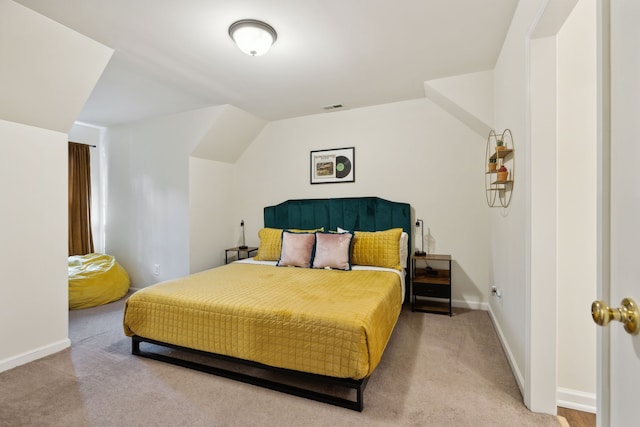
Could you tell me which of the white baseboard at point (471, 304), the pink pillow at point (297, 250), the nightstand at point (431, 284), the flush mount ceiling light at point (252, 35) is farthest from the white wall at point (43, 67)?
the white baseboard at point (471, 304)

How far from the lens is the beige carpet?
1663mm

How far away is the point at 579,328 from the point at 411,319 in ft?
5.20

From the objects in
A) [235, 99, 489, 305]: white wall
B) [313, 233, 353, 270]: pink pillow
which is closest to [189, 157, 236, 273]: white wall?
[235, 99, 489, 305]: white wall

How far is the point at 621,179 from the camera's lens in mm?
663

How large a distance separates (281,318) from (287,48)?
2.13m

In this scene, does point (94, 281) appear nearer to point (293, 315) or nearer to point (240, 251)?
point (240, 251)

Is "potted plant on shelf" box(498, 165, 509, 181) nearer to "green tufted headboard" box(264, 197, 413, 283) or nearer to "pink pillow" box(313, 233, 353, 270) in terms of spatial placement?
"green tufted headboard" box(264, 197, 413, 283)

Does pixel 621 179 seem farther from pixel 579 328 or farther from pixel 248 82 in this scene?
pixel 248 82

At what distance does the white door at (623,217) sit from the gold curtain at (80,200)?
5722 mm

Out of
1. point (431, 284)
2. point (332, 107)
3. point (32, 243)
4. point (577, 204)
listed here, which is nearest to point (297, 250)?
point (431, 284)

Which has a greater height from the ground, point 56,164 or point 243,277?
point 56,164

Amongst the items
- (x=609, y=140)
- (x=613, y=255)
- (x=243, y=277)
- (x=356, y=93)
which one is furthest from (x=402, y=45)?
(x=243, y=277)

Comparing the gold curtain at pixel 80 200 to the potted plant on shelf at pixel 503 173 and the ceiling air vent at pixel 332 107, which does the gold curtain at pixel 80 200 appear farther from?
the potted plant on shelf at pixel 503 173

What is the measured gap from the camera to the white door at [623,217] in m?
0.61
